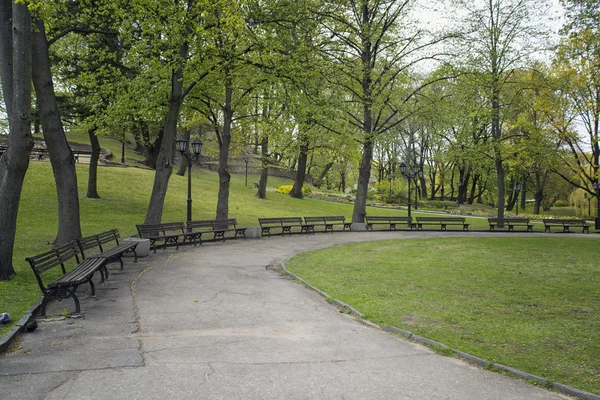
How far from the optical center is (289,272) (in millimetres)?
11328

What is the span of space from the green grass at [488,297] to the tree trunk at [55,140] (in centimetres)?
698

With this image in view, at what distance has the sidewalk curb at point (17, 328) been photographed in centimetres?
550

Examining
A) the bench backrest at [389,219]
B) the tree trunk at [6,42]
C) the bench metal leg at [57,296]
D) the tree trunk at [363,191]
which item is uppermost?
the tree trunk at [6,42]

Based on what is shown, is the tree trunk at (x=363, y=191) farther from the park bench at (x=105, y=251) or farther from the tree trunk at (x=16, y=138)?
the tree trunk at (x=16, y=138)

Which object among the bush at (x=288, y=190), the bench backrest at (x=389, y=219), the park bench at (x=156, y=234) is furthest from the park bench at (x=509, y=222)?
the park bench at (x=156, y=234)

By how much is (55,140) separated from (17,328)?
8.69m

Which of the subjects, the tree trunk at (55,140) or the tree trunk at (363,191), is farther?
the tree trunk at (363,191)

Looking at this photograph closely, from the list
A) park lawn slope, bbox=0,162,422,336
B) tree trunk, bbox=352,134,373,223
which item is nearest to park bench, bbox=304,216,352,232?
tree trunk, bbox=352,134,373,223

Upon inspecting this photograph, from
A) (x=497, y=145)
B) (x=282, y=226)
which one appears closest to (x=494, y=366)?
(x=282, y=226)

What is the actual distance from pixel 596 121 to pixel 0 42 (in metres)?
39.8

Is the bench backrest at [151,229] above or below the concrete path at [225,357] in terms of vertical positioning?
above

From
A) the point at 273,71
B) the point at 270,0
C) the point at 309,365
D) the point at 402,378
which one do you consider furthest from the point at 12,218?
the point at 270,0

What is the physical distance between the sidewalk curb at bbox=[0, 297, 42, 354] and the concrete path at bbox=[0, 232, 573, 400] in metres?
0.13

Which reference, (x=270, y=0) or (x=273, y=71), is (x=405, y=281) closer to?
(x=273, y=71)
